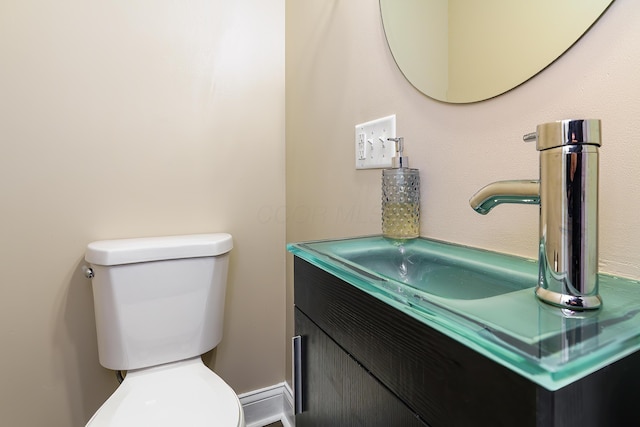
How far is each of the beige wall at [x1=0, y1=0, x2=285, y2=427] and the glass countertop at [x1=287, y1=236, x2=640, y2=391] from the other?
2.65 ft

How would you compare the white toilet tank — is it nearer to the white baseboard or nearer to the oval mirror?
the white baseboard

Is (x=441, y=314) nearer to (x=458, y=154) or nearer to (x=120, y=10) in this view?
(x=458, y=154)

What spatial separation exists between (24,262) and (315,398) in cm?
104

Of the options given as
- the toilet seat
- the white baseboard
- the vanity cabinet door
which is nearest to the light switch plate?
the vanity cabinet door

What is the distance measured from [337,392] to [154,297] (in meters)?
0.75

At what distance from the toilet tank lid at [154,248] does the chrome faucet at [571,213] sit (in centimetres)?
98

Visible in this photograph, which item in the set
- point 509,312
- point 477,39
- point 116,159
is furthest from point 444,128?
point 116,159

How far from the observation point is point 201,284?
112 centimetres

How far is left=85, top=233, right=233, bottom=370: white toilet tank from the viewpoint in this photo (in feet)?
3.32

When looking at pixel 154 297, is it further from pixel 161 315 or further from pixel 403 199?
pixel 403 199

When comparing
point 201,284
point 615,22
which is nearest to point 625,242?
point 615,22

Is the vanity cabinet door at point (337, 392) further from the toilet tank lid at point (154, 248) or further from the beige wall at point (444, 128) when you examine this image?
the toilet tank lid at point (154, 248)

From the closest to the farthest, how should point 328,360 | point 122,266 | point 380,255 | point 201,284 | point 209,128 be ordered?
1. point 328,360
2. point 380,255
3. point 122,266
4. point 201,284
5. point 209,128

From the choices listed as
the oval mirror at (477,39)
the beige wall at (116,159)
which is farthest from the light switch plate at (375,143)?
the beige wall at (116,159)
